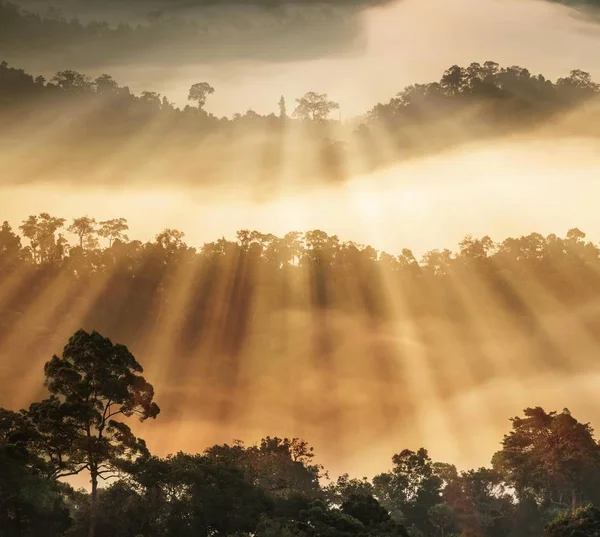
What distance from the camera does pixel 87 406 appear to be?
87.4m

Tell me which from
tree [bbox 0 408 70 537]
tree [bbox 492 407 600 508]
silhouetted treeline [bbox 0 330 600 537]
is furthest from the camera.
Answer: tree [bbox 492 407 600 508]

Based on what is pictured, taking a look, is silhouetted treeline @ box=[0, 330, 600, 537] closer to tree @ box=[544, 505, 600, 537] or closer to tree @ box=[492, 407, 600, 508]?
tree @ box=[544, 505, 600, 537]

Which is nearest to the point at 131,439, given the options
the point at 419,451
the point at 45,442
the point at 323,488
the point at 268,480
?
the point at 45,442

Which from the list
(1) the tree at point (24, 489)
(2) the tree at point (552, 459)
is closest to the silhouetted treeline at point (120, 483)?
(1) the tree at point (24, 489)

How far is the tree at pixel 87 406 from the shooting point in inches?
3438

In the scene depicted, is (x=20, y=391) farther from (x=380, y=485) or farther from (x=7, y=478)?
(x=7, y=478)

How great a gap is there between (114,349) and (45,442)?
9981mm

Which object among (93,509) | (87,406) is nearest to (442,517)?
(93,509)

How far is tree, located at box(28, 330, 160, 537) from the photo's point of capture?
87.3 metres

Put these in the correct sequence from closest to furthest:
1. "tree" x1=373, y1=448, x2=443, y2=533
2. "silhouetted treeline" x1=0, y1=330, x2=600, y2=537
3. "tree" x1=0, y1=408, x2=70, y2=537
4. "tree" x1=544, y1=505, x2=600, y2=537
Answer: "tree" x1=0, y1=408, x2=70, y2=537 → "silhouetted treeline" x1=0, y1=330, x2=600, y2=537 → "tree" x1=544, y1=505, x2=600, y2=537 → "tree" x1=373, y1=448, x2=443, y2=533

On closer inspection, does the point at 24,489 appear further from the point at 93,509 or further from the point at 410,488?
the point at 410,488

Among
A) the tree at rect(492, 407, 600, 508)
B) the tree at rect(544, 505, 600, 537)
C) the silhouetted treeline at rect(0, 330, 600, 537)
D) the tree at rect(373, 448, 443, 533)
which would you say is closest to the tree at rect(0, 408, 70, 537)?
the silhouetted treeline at rect(0, 330, 600, 537)

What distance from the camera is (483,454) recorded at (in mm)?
198500

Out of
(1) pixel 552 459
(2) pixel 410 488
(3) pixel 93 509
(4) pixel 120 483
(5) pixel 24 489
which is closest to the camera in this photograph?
(5) pixel 24 489
